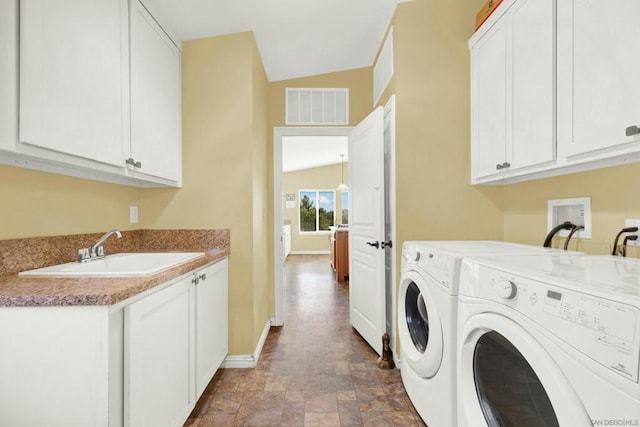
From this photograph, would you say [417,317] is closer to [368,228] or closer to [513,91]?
[368,228]

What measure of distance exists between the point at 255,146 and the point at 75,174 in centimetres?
116

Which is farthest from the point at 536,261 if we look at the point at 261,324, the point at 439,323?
the point at 261,324

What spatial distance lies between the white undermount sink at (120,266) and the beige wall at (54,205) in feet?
0.66

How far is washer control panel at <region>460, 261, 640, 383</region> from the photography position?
58cm

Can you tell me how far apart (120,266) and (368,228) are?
1779 mm

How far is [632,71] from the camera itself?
41.5 inches

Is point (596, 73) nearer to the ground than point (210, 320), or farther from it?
farther from it

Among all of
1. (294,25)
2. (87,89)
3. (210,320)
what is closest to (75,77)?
(87,89)

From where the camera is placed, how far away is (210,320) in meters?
1.82

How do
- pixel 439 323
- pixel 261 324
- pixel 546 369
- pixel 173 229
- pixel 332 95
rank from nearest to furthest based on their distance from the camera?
pixel 546 369, pixel 439 323, pixel 173 229, pixel 261 324, pixel 332 95

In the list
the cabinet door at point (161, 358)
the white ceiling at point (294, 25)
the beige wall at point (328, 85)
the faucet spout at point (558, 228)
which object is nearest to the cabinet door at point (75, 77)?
the white ceiling at point (294, 25)

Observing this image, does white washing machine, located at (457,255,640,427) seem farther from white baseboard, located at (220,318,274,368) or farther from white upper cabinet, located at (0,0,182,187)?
white upper cabinet, located at (0,0,182,187)

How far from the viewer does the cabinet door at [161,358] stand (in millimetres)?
1055

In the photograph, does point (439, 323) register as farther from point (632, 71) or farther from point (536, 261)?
point (632, 71)
